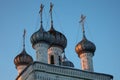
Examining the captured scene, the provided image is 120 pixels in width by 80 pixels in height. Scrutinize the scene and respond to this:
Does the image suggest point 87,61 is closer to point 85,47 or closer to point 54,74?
point 85,47

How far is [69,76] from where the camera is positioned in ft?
66.6

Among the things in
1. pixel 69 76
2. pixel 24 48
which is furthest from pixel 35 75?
pixel 24 48

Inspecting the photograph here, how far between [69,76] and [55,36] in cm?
316

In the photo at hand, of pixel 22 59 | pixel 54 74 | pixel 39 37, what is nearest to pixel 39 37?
pixel 39 37

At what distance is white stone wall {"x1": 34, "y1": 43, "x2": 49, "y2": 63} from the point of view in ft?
67.4

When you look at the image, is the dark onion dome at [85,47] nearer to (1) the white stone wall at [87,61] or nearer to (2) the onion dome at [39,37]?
(1) the white stone wall at [87,61]

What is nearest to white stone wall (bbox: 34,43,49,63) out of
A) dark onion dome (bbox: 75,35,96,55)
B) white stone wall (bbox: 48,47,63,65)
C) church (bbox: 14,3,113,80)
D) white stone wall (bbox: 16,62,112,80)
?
church (bbox: 14,3,113,80)

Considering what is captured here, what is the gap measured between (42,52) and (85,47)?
284 centimetres

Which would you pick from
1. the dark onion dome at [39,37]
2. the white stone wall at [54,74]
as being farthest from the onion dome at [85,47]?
the dark onion dome at [39,37]

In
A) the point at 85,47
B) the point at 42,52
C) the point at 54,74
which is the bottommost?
the point at 54,74

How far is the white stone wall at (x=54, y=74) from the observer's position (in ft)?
64.2

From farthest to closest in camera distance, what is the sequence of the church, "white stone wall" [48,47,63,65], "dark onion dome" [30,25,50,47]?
1. "white stone wall" [48,47,63,65]
2. "dark onion dome" [30,25,50,47]
3. the church

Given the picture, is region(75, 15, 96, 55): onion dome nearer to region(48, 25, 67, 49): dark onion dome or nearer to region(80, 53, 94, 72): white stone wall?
region(80, 53, 94, 72): white stone wall

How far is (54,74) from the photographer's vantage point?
1997 centimetres
